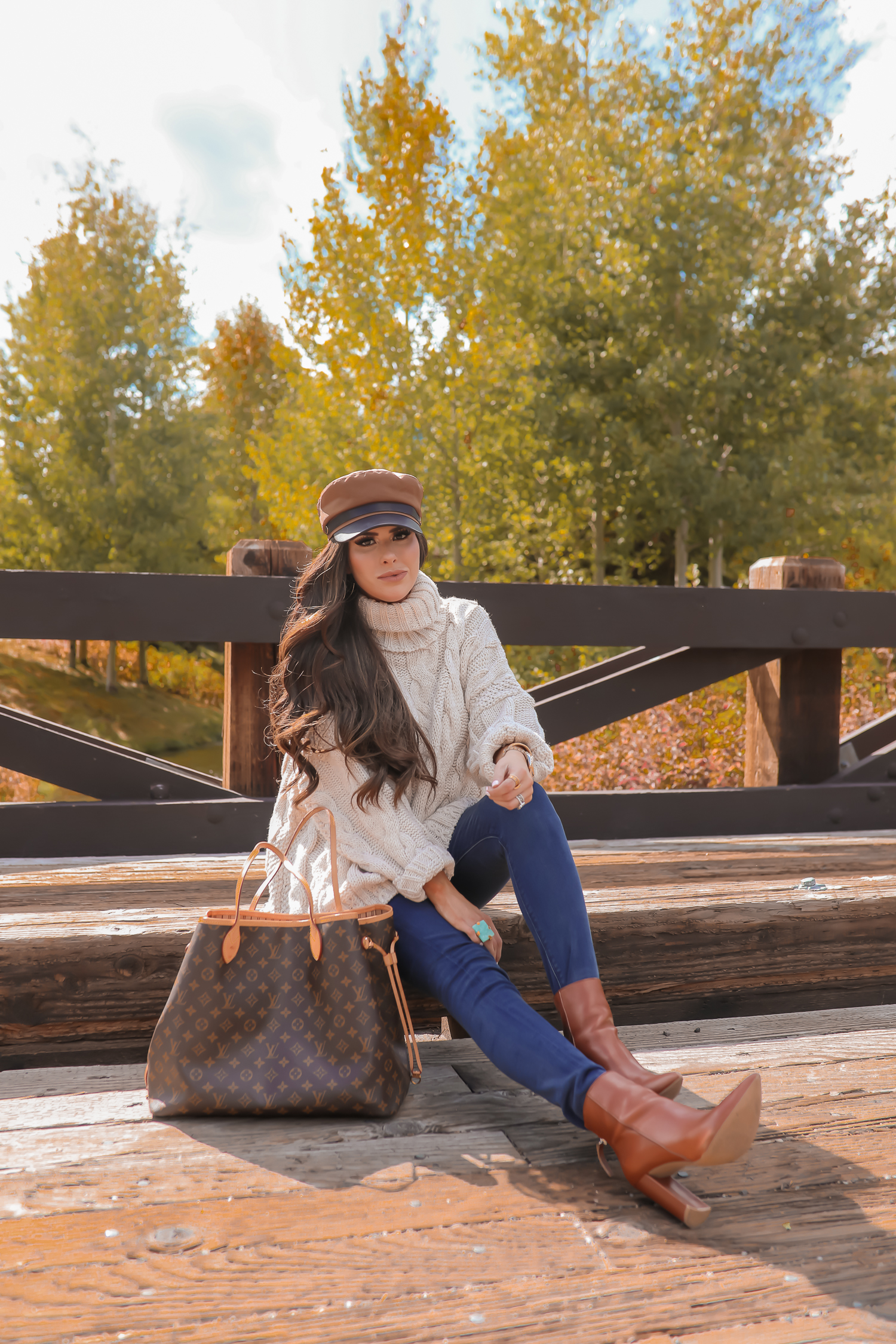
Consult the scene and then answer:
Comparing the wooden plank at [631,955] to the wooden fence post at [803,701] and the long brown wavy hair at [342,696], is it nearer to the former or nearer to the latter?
the long brown wavy hair at [342,696]

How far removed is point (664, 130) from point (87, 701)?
43.9 feet

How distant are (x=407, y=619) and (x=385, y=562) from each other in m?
0.15

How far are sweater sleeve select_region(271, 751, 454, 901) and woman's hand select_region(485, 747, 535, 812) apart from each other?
199mm

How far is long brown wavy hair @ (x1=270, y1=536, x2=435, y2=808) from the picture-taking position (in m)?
2.00

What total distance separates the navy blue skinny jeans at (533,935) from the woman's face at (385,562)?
0.56 m

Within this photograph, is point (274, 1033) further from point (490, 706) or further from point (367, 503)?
point (367, 503)

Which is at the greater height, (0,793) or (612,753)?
(612,753)

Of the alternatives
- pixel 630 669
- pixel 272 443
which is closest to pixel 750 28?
pixel 272 443

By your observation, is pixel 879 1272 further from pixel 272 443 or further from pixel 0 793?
pixel 0 793

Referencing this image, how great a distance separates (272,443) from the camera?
36.0 ft

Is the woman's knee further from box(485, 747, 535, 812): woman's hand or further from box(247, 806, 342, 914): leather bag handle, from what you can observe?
box(247, 806, 342, 914): leather bag handle

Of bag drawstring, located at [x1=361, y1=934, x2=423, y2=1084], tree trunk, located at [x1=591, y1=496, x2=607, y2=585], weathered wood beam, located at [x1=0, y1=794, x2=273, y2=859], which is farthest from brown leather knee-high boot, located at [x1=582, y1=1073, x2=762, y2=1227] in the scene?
tree trunk, located at [x1=591, y1=496, x2=607, y2=585]

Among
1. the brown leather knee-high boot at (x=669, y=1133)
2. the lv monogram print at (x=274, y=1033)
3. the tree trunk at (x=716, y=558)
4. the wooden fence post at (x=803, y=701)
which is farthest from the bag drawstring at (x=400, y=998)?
the tree trunk at (x=716, y=558)

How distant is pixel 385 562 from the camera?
2.12 metres
